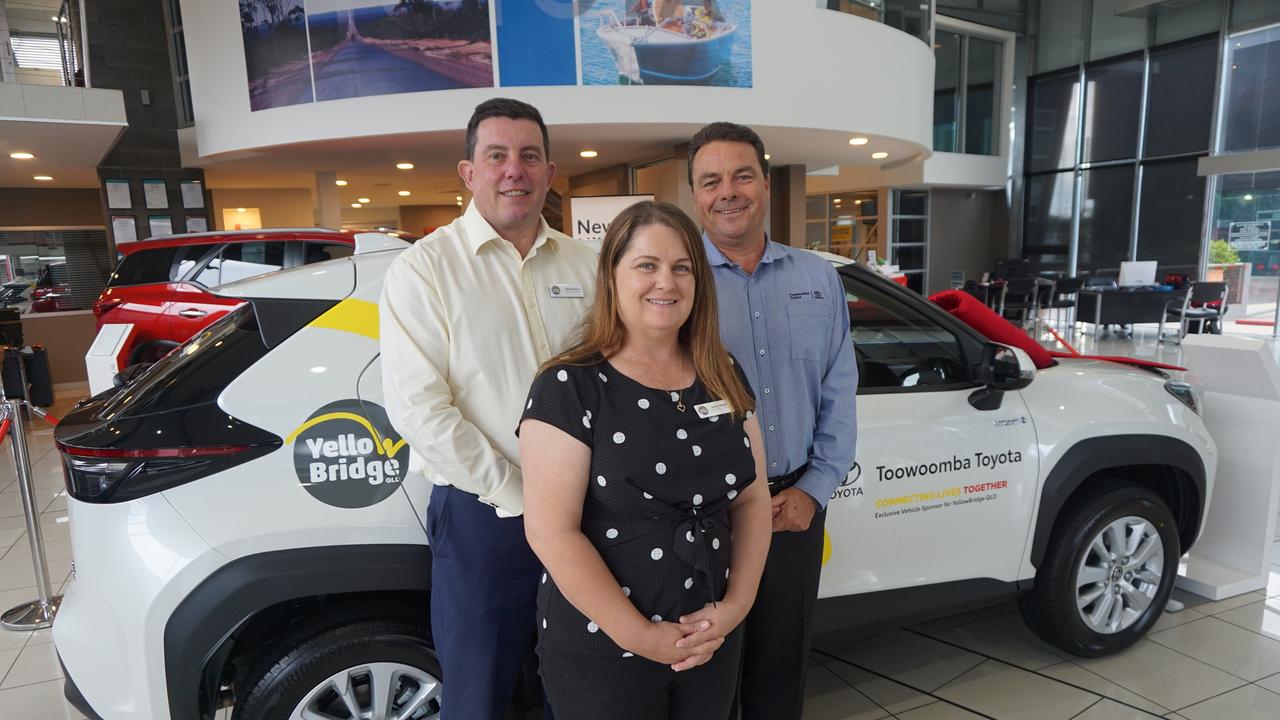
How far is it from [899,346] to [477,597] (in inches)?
60.4

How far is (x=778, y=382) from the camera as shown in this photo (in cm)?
181

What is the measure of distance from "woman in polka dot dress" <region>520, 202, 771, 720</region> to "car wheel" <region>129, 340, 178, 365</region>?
712cm

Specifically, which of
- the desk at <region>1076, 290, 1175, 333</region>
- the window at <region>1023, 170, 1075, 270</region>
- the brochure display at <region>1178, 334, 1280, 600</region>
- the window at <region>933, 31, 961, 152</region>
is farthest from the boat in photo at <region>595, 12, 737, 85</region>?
the window at <region>1023, 170, 1075, 270</region>

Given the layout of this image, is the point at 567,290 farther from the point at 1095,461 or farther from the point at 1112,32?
the point at 1112,32

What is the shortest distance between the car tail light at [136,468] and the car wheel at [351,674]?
0.46 metres

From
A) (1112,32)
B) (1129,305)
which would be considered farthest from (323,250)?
(1112,32)

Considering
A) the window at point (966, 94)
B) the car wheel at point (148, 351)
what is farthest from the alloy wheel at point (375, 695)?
the window at point (966, 94)

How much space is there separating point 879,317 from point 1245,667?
1892 mm

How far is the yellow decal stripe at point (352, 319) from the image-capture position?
1.83m

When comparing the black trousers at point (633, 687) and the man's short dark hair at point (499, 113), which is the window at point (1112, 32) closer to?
the man's short dark hair at point (499, 113)

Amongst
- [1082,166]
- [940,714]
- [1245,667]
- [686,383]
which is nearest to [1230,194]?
[1082,166]

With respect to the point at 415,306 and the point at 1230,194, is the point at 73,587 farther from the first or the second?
the point at 1230,194

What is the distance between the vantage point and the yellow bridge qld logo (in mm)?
1727

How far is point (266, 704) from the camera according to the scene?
173 cm
